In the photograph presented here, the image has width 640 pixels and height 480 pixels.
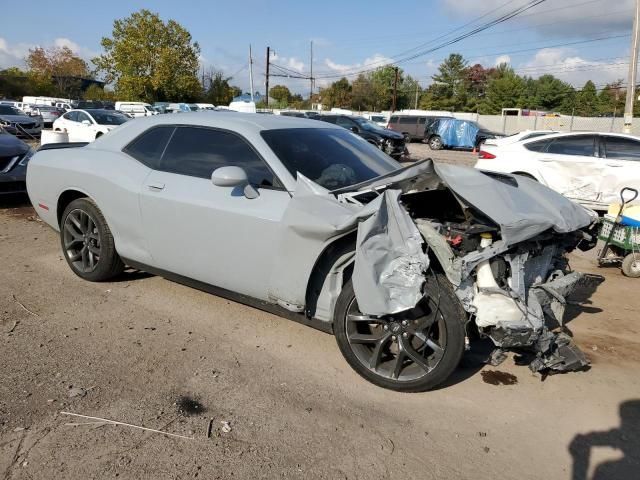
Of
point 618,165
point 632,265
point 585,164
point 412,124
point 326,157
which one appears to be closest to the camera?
point 326,157

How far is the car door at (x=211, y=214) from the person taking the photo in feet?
11.6

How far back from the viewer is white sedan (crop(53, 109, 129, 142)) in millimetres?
17562

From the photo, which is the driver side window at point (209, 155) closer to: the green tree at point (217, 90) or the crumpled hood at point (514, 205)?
the crumpled hood at point (514, 205)

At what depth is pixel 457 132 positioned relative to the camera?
98.7 ft

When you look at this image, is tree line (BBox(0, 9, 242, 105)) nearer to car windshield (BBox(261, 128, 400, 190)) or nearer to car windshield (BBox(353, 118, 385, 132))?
car windshield (BBox(353, 118, 385, 132))

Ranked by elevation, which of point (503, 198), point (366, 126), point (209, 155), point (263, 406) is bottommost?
point (263, 406)

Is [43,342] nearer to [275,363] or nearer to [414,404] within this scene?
[275,363]

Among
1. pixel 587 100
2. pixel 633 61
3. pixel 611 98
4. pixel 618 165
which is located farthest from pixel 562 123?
Answer: pixel 611 98

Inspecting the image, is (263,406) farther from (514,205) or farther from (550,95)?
(550,95)

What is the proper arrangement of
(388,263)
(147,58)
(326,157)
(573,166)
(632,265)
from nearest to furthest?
(388,263)
(326,157)
(632,265)
(573,166)
(147,58)

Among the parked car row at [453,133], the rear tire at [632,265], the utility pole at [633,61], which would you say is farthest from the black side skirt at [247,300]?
the parked car row at [453,133]

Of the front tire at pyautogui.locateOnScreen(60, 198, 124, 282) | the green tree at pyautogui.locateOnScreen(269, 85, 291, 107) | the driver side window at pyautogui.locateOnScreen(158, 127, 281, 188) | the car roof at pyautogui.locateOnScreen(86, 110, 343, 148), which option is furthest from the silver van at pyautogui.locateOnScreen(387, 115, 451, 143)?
the green tree at pyautogui.locateOnScreen(269, 85, 291, 107)

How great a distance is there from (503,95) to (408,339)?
77303mm

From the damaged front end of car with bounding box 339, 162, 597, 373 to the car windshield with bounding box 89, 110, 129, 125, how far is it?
16.9 metres
